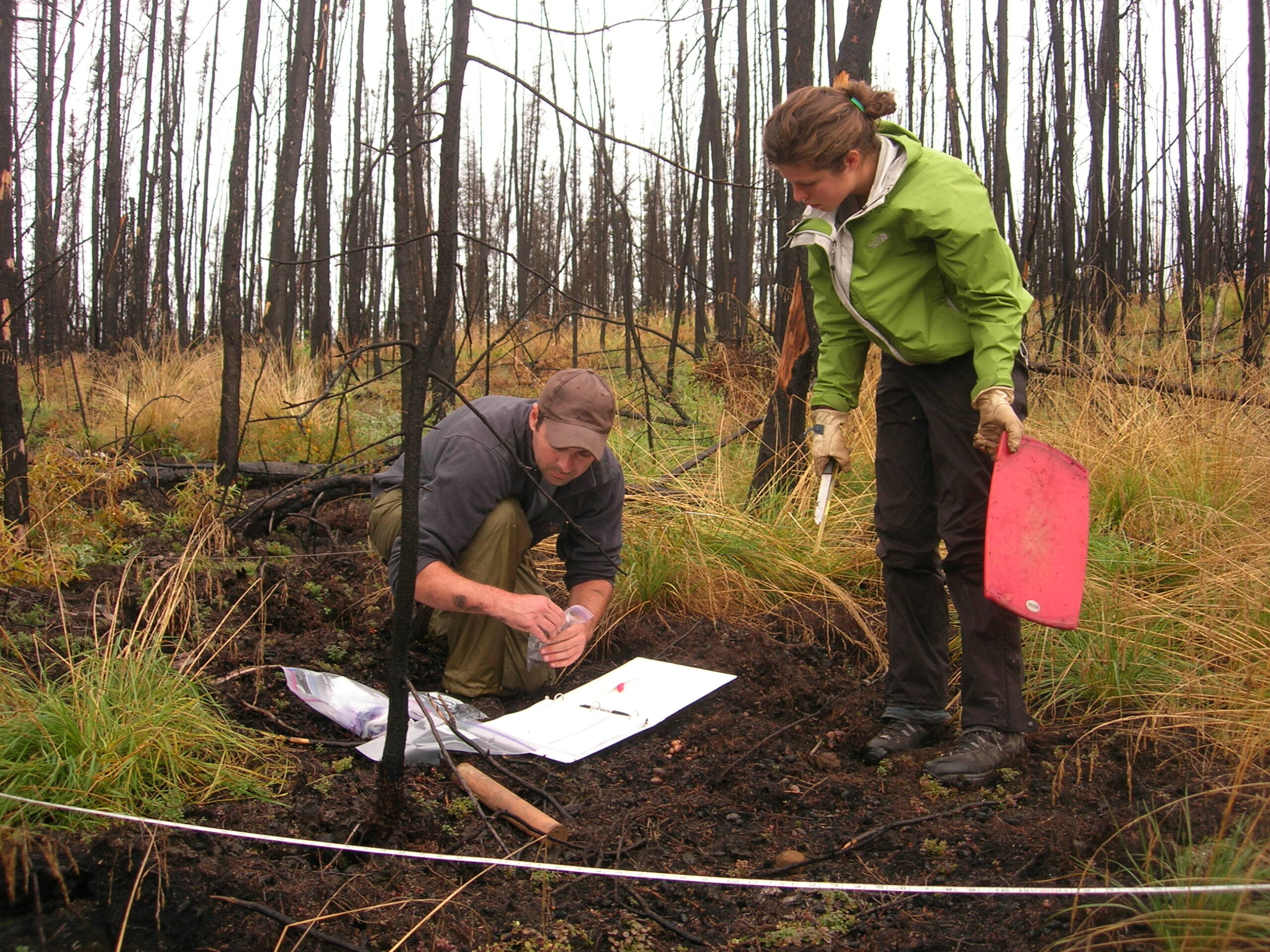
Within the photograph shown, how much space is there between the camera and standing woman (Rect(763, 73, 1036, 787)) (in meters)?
2.12

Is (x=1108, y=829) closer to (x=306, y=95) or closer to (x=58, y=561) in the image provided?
(x=58, y=561)

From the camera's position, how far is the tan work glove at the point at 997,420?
2066 mm

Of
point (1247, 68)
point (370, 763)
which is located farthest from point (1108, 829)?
point (1247, 68)

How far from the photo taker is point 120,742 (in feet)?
6.13

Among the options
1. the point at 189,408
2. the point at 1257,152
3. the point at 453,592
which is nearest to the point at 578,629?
the point at 453,592

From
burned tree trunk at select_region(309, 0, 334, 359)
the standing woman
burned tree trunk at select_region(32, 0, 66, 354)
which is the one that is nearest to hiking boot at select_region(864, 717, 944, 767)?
the standing woman

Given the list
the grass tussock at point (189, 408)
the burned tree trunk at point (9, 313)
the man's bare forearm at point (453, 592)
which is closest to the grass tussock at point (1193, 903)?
the man's bare forearm at point (453, 592)

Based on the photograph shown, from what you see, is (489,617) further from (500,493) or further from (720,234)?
(720,234)

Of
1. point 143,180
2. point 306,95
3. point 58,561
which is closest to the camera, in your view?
point 58,561

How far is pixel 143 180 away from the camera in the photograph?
11641 mm

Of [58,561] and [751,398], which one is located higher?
[751,398]

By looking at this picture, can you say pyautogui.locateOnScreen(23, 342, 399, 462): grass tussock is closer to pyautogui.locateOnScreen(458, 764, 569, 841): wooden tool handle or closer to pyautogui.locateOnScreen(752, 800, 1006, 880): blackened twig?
pyautogui.locateOnScreen(458, 764, 569, 841): wooden tool handle

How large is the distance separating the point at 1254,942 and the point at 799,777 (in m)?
1.21

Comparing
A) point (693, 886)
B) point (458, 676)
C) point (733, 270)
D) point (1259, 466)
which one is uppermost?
point (733, 270)
